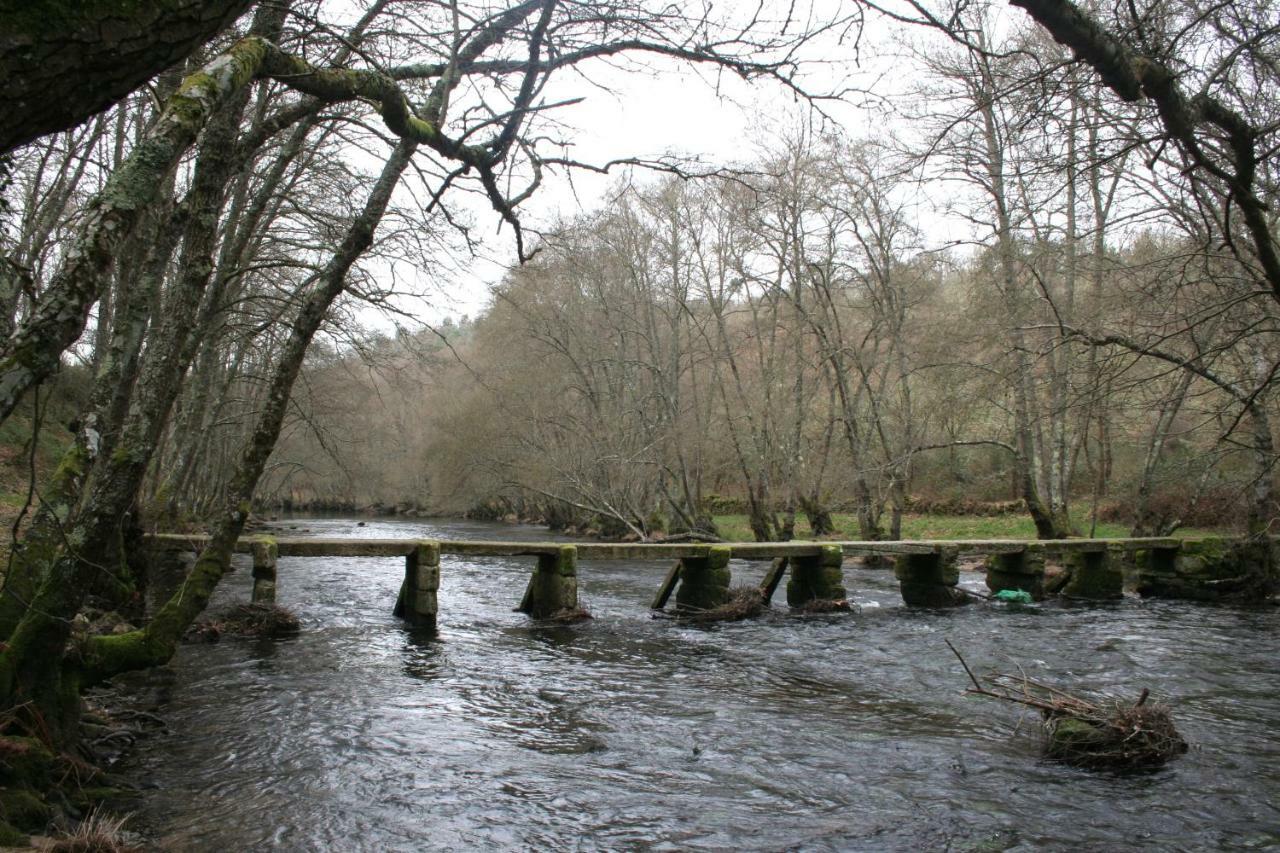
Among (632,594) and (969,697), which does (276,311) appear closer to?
(632,594)

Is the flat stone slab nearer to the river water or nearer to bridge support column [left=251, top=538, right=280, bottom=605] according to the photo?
bridge support column [left=251, top=538, right=280, bottom=605]

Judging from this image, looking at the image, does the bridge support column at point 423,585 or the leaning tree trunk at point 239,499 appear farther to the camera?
the bridge support column at point 423,585

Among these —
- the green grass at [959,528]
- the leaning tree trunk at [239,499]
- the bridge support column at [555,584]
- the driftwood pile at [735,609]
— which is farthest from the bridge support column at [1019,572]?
the leaning tree trunk at [239,499]

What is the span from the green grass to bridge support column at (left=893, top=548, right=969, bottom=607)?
9019 millimetres

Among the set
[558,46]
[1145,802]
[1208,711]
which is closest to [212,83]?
[558,46]

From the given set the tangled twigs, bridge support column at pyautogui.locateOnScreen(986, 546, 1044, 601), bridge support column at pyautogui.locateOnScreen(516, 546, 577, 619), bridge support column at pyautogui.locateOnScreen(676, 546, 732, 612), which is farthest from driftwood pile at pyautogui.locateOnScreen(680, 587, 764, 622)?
the tangled twigs

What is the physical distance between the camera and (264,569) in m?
11.1

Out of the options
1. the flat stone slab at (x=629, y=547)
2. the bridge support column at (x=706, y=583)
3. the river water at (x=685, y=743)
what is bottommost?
the river water at (x=685, y=743)

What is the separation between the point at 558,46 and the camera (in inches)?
271

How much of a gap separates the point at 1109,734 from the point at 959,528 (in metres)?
21.2

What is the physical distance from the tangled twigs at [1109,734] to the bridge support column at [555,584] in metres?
7.11

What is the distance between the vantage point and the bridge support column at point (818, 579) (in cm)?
1371

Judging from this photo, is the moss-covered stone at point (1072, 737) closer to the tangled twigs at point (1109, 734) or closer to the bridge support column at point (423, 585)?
the tangled twigs at point (1109, 734)

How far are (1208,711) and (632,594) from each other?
960cm
